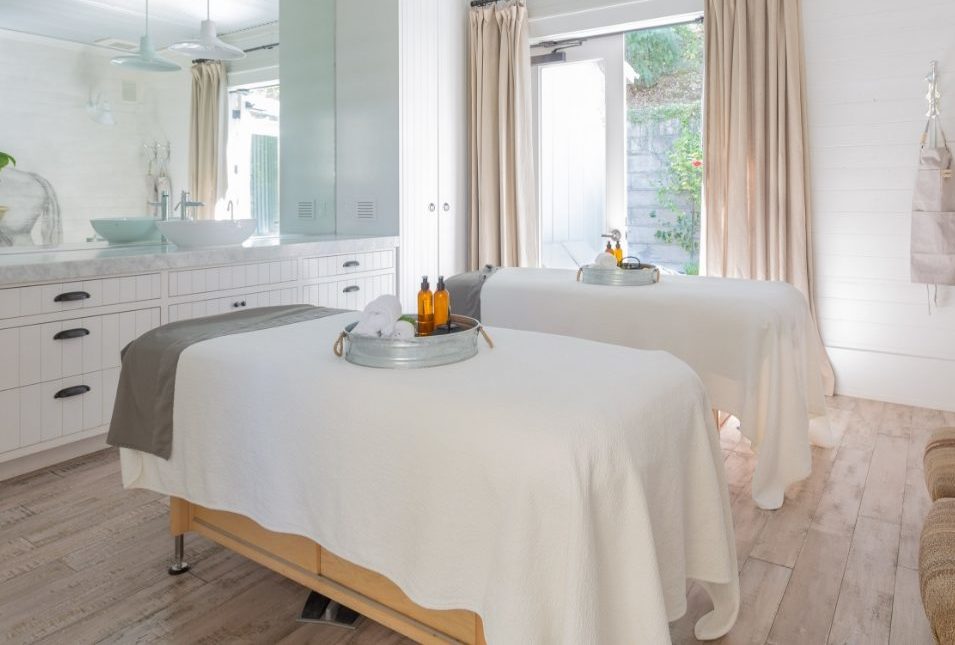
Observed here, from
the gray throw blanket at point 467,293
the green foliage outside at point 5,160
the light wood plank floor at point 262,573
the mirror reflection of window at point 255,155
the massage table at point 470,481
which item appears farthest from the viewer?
the mirror reflection of window at point 255,155

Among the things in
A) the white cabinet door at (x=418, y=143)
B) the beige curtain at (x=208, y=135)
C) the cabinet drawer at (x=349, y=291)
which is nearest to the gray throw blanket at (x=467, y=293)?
the cabinet drawer at (x=349, y=291)

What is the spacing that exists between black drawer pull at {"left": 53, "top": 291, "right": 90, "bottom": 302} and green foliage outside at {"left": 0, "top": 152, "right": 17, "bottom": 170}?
0.68 metres

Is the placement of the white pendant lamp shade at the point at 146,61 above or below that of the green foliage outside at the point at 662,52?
below

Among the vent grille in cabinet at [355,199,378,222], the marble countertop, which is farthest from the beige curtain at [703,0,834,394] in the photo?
the marble countertop

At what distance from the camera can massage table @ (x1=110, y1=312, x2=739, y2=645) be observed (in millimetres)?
1122

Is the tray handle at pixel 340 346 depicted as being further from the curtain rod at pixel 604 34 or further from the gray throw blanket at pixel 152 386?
the curtain rod at pixel 604 34

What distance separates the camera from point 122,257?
2.80m

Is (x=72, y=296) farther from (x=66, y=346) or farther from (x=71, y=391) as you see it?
(x=71, y=391)

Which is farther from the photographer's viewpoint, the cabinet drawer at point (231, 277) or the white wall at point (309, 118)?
the white wall at point (309, 118)

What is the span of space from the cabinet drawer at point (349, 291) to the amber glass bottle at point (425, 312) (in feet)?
6.89

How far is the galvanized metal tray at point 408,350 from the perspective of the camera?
154 cm

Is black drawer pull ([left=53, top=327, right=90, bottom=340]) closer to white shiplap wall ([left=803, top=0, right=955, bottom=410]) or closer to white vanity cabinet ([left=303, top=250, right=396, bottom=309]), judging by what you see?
white vanity cabinet ([left=303, top=250, right=396, bottom=309])

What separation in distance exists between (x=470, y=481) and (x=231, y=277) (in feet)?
8.08

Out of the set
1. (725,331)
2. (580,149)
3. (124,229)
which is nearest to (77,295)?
(124,229)
